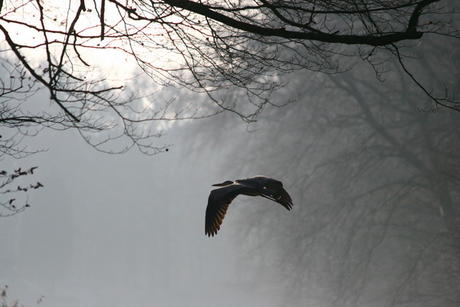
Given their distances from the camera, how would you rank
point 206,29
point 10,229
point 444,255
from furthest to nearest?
1. point 10,229
2. point 444,255
3. point 206,29

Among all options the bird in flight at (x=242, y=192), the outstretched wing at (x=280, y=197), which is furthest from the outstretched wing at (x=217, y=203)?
the outstretched wing at (x=280, y=197)

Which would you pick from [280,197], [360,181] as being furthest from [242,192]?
[360,181]

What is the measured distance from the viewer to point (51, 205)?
72375mm

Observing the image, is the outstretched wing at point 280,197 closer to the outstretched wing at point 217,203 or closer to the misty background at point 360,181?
the outstretched wing at point 217,203

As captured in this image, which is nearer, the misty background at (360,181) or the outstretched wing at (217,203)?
the outstretched wing at (217,203)

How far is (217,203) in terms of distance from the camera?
3.44m

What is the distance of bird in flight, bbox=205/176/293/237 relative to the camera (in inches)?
129

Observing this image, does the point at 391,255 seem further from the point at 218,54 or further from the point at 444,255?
the point at 218,54

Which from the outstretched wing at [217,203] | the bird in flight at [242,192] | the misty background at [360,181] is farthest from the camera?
the misty background at [360,181]

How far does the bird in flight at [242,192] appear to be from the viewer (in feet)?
10.8

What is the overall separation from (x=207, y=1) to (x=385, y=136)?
11411 mm

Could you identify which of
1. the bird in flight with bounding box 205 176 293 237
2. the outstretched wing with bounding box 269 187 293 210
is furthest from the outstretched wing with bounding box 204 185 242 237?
the outstretched wing with bounding box 269 187 293 210

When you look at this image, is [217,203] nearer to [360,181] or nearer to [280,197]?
[280,197]

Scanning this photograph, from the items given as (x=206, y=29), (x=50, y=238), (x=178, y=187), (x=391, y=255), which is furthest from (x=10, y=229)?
(x=206, y=29)
